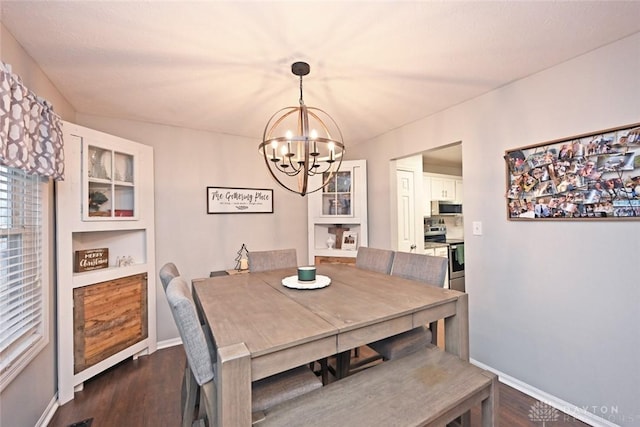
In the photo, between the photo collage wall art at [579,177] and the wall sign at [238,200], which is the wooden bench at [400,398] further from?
the wall sign at [238,200]

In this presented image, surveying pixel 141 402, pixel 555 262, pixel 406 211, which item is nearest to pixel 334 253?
pixel 406 211

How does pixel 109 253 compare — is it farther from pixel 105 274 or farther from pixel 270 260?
pixel 270 260

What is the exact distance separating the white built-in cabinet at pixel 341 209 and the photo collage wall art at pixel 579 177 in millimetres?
1665

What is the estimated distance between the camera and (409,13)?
4.60ft

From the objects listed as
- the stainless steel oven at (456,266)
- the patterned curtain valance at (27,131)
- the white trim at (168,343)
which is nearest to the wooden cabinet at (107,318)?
the white trim at (168,343)

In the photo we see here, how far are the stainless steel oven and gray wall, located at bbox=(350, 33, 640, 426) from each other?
1.81 metres

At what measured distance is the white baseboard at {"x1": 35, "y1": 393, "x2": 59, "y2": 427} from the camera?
1.76 metres

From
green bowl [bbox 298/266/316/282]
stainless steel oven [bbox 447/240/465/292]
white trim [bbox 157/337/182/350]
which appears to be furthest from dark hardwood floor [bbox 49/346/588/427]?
stainless steel oven [bbox 447/240/465/292]

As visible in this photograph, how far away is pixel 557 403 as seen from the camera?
1878mm

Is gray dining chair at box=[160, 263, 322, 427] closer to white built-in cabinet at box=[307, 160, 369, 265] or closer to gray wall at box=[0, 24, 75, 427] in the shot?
gray wall at box=[0, 24, 75, 427]

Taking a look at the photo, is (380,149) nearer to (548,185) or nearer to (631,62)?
(548,185)

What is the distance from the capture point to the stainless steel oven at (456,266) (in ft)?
13.6

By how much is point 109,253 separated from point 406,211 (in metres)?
3.39

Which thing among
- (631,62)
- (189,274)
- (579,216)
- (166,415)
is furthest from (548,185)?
(189,274)
